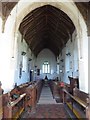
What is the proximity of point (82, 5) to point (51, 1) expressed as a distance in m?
1.60

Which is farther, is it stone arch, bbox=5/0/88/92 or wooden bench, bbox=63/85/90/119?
stone arch, bbox=5/0/88/92

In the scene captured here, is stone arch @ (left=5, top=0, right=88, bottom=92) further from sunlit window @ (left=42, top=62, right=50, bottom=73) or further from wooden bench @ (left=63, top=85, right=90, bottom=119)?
sunlit window @ (left=42, top=62, right=50, bottom=73)

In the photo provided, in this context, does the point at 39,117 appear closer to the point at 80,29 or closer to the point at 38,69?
the point at 80,29

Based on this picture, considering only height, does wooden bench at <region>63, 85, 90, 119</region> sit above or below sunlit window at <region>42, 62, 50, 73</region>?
below

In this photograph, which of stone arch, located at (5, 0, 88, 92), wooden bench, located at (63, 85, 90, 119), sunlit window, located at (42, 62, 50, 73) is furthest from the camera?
sunlit window, located at (42, 62, 50, 73)

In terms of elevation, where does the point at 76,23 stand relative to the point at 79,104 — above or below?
above

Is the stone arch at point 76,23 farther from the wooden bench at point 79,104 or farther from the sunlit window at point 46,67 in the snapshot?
the sunlit window at point 46,67

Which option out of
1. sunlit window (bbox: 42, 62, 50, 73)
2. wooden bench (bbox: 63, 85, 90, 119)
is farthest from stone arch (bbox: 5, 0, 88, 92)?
sunlit window (bbox: 42, 62, 50, 73)

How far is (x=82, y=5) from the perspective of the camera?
820cm

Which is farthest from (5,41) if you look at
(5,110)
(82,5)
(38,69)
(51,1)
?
(38,69)

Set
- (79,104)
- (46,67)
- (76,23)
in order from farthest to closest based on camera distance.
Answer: (46,67) → (76,23) → (79,104)

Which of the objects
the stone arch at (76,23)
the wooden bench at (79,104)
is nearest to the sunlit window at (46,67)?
the stone arch at (76,23)

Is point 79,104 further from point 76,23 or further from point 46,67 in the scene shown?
point 46,67

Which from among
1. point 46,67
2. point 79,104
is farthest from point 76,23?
point 46,67
